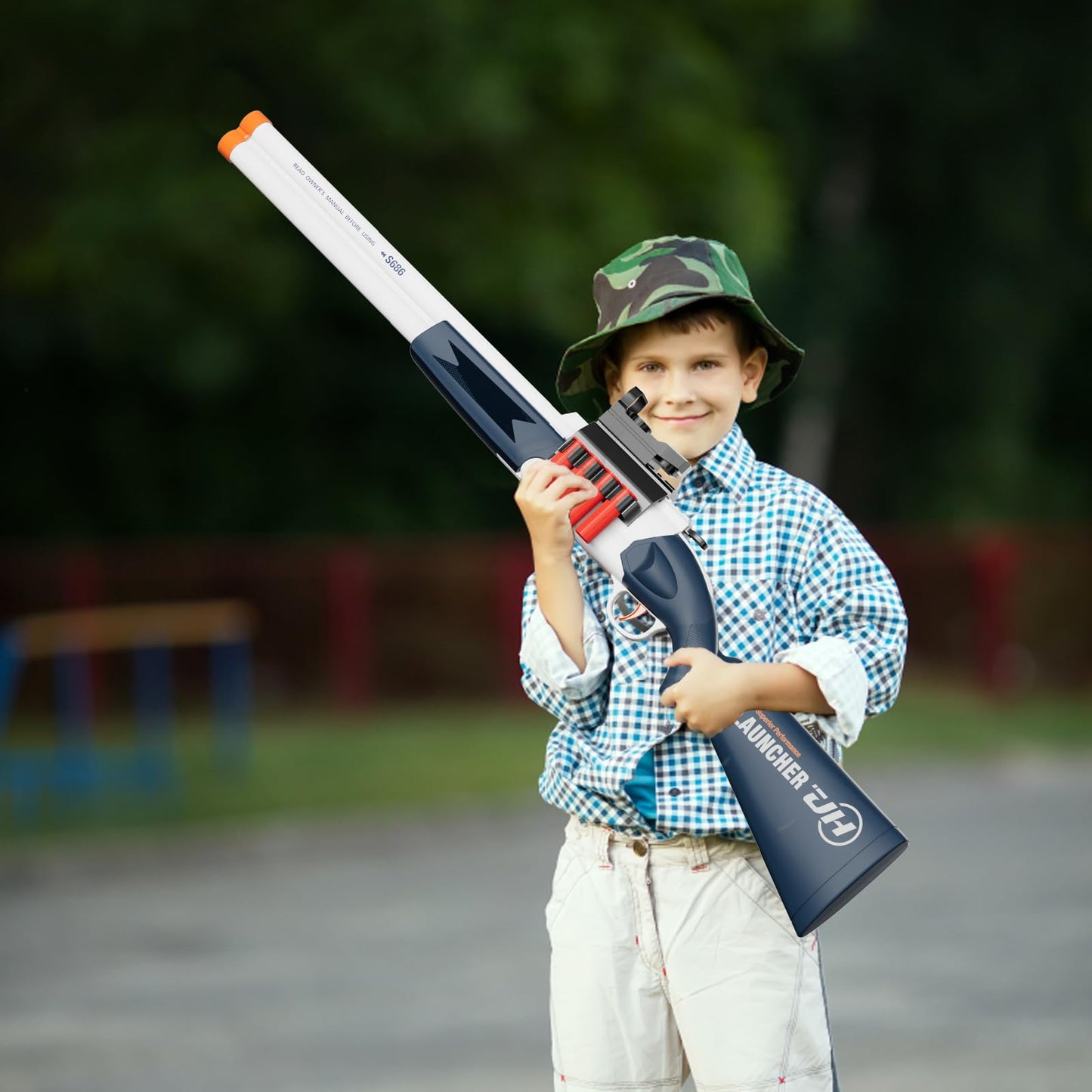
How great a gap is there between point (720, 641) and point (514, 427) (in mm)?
428

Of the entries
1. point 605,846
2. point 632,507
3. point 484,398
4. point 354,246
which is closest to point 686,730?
point 605,846

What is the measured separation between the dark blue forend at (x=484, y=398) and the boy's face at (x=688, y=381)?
0.17 m

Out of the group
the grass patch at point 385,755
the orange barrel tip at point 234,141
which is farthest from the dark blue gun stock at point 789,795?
the grass patch at point 385,755

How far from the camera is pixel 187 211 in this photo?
1197 cm

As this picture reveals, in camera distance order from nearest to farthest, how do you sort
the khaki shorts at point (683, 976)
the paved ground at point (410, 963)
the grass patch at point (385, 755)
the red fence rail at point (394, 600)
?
the khaki shorts at point (683, 976)
the paved ground at point (410, 963)
the grass patch at point (385, 755)
the red fence rail at point (394, 600)

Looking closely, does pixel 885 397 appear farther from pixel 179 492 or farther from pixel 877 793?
pixel 877 793

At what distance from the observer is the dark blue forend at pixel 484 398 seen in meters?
2.93

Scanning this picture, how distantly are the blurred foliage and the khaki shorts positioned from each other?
1.11 m

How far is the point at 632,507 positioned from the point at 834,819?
1.66ft

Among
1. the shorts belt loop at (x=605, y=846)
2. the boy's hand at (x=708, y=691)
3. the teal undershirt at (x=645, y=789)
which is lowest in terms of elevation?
the shorts belt loop at (x=605, y=846)

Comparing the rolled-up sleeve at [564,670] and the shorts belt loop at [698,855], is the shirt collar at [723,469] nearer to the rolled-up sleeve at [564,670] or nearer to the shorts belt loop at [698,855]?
the rolled-up sleeve at [564,670]

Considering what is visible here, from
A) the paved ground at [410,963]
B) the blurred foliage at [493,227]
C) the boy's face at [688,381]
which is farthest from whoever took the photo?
the blurred foliage at [493,227]

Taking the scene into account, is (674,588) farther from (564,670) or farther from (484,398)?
(484,398)

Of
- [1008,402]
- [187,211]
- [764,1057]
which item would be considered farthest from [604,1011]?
[1008,402]
